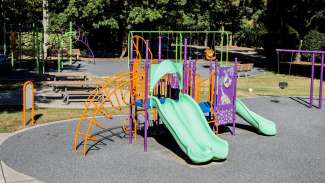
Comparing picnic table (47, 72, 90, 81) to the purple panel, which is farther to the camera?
picnic table (47, 72, 90, 81)

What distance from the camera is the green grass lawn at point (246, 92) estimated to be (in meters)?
13.7

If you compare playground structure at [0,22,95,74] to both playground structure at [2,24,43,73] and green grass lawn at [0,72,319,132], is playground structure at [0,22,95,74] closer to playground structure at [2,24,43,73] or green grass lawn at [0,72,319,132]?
playground structure at [2,24,43,73]

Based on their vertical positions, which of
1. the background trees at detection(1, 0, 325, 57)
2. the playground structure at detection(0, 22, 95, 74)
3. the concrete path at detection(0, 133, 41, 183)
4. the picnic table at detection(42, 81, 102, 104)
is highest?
the background trees at detection(1, 0, 325, 57)

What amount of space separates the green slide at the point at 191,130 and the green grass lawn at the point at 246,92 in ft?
14.6

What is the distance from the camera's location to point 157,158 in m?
10.2

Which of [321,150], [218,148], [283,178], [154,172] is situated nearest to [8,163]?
[154,172]

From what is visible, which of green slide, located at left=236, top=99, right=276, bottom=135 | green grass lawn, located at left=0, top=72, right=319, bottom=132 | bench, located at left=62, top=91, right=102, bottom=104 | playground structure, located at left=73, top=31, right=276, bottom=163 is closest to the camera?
playground structure, located at left=73, top=31, right=276, bottom=163

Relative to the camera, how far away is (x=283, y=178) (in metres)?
9.04

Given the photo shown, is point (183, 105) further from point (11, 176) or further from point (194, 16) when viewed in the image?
point (194, 16)

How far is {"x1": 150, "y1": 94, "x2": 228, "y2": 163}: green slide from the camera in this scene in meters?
9.84

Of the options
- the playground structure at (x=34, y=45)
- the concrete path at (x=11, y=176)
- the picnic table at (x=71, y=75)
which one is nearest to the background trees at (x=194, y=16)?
the playground structure at (x=34, y=45)

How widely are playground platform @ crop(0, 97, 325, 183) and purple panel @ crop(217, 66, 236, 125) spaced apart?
1.91 feet

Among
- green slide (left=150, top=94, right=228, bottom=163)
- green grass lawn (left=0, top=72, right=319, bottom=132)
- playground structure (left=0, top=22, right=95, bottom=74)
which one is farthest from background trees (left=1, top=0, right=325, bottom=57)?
green slide (left=150, top=94, right=228, bottom=163)

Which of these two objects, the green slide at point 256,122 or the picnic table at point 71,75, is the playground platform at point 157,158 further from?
the picnic table at point 71,75
